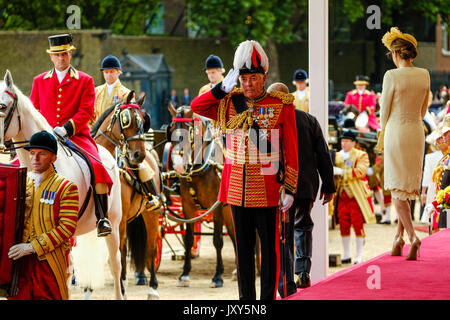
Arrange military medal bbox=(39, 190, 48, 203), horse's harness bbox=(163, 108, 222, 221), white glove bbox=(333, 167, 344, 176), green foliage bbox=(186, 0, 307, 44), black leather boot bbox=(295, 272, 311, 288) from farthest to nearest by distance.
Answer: green foliage bbox=(186, 0, 307, 44)
white glove bbox=(333, 167, 344, 176)
horse's harness bbox=(163, 108, 222, 221)
black leather boot bbox=(295, 272, 311, 288)
military medal bbox=(39, 190, 48, 203)

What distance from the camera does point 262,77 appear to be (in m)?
5.74

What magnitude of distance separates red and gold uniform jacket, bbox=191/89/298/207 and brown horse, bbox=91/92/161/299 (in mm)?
2790

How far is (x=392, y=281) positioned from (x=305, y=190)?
1.11 meters

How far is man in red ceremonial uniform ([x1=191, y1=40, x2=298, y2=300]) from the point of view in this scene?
18.8ft

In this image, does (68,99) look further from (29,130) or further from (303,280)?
(303,280)

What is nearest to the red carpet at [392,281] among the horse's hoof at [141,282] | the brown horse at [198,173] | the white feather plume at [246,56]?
the white feather plume at [246,56]

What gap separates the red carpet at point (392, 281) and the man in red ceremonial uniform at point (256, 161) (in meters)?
0.37

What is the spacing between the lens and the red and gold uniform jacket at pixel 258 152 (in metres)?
5.73

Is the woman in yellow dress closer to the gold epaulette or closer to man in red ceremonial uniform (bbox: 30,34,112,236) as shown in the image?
the gold epaulette

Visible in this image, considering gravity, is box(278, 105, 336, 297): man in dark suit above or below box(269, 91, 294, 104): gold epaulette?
below

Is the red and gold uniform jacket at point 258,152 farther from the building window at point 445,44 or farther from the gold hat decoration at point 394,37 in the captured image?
the building window at point 445,44

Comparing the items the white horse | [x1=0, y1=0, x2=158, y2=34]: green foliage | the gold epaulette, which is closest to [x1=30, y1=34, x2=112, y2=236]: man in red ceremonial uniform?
the white horse

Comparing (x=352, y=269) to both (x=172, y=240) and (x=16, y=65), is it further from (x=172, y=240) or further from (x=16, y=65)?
(x=16, y=65)
